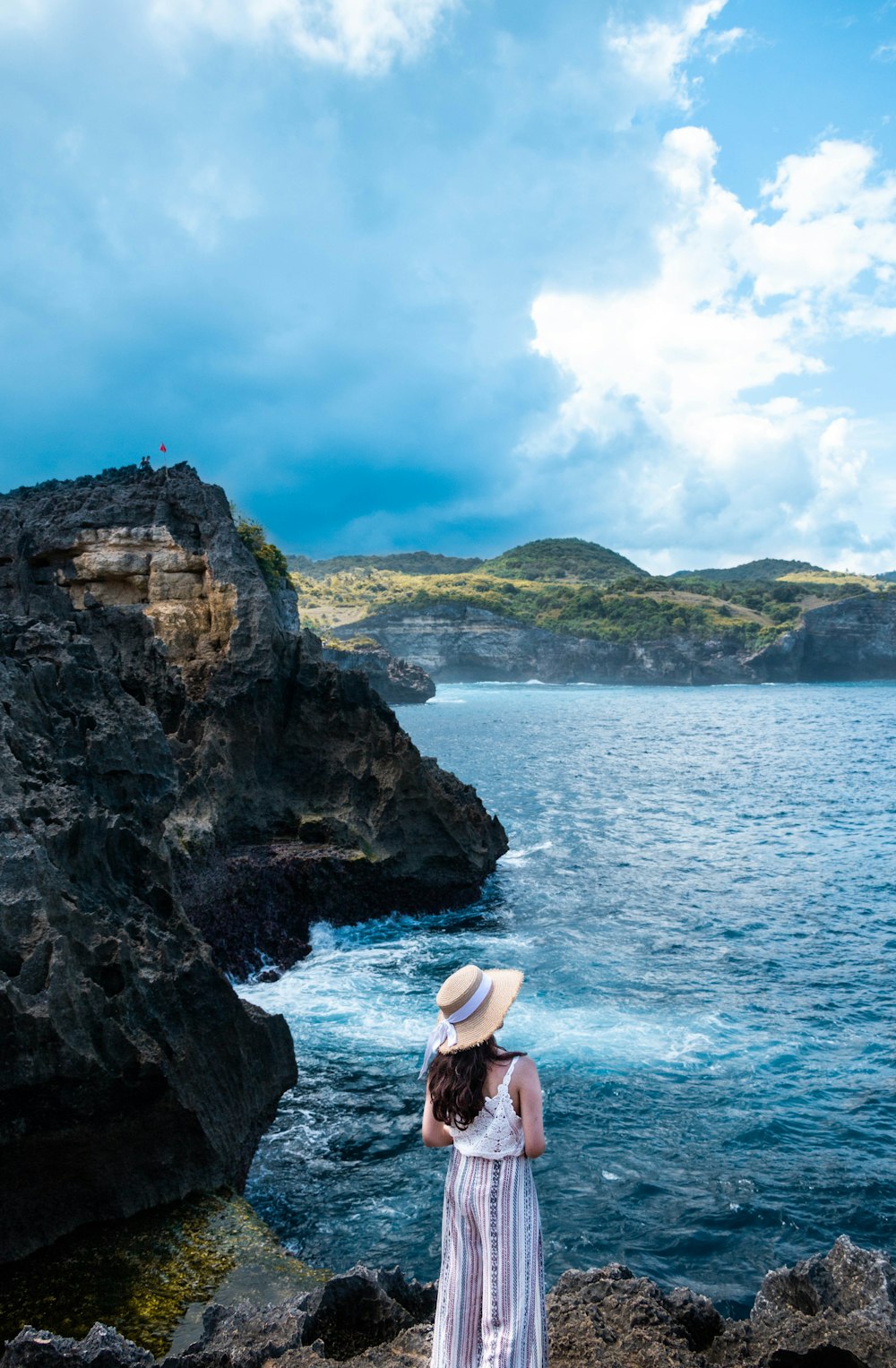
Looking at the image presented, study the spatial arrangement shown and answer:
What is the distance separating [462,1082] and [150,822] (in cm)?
946

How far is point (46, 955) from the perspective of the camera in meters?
9.15

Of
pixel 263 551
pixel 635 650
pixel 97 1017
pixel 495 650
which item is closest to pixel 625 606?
pixel 635 650

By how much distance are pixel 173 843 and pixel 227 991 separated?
21.4 feet

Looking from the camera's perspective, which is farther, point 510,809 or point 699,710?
point 699,710

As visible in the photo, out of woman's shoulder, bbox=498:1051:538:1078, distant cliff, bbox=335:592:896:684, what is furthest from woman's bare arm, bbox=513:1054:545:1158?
distant cliff, bbox=335:592:896:684

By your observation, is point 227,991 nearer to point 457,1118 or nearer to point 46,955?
point 46,955

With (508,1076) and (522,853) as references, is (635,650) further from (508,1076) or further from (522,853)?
(508,1076)

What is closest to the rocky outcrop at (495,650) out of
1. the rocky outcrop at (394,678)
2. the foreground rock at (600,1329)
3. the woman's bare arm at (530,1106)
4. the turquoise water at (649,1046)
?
the rocky outcrop at (394,678)

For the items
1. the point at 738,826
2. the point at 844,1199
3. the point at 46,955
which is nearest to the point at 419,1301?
the point at 46,955

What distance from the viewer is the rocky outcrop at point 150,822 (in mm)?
9078

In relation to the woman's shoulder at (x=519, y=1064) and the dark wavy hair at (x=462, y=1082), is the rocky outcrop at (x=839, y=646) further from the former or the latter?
the dark wavy hair at (x=462, y=1082)

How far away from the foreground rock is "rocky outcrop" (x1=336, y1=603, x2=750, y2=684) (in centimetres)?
15502

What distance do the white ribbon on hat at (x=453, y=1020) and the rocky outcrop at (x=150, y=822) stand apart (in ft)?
17.9

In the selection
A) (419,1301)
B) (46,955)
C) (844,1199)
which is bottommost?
(844,1199)
